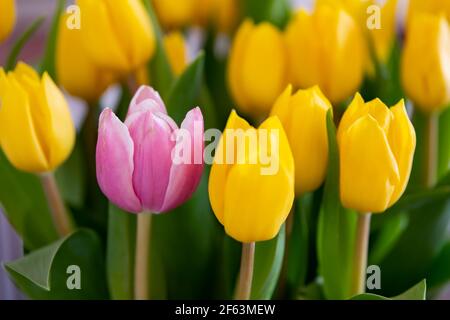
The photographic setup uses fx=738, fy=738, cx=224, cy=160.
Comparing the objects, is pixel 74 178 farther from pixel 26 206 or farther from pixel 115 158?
pixel 115 158

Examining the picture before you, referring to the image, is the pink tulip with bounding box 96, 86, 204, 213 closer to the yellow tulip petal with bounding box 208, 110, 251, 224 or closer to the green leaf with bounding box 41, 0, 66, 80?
the yellow tulip petal with bounding box 208, 110, 251, 224

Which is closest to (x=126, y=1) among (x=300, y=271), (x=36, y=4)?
(x=300, y=271)

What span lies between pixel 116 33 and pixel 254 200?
15 centimetres

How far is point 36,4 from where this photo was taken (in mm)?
1207

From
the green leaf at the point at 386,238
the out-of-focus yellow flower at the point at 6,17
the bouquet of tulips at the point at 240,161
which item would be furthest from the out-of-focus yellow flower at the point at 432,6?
the out-of-focus yellow flower at the point at 6,17

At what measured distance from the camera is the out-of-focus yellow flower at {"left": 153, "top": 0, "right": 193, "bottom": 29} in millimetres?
522

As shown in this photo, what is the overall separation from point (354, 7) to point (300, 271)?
165 mm

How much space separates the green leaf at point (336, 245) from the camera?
364mm

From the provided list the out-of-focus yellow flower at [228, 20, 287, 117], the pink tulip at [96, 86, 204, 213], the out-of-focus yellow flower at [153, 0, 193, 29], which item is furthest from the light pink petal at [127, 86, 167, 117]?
the out-of-focus yellow flower at [153, 0, 193, 29]

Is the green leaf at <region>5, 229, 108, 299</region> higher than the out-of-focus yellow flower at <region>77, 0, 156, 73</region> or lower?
lower

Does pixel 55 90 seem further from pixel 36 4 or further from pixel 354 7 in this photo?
pixel 36 4

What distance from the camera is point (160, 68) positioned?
0.44 metres

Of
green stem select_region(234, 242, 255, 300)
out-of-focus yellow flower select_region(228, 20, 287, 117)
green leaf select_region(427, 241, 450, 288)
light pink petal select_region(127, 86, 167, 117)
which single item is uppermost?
out-of-focus yellow flower select_region(228, 20, 287, 117)

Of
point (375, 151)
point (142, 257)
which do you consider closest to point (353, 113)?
point (375, 151)
